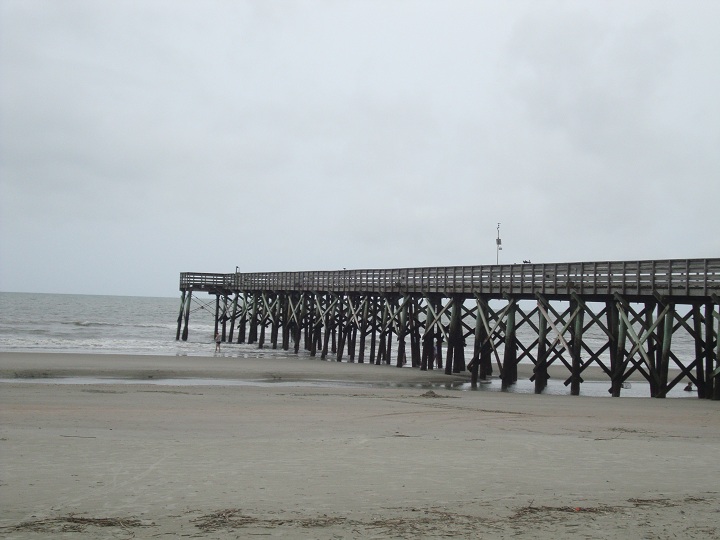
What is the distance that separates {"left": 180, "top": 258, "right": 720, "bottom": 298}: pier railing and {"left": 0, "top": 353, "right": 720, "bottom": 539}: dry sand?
158 inches

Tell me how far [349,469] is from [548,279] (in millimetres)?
15542

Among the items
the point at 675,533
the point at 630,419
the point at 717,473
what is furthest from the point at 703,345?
the point at 675,533

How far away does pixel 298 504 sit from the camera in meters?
6.82

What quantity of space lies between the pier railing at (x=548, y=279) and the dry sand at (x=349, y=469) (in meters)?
4.01

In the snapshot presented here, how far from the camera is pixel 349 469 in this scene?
27.5 feet

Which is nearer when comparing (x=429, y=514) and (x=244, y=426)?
(x=429, y=514)

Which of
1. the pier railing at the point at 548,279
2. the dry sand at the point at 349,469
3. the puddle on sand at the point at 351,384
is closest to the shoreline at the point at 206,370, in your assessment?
the puddle on sand at the point at 351,384

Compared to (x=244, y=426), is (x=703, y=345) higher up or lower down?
higher up

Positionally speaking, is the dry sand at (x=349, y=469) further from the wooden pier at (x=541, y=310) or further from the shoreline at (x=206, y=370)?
the shoreline at (x=206, y=370)

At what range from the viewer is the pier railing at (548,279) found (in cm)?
1864

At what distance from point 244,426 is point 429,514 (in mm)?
5943

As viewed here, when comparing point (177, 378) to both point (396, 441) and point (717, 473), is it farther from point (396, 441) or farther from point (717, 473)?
point (717, 473)

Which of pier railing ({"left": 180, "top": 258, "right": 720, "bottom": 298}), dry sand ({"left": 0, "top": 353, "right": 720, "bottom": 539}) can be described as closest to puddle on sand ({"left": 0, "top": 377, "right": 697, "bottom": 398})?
pier railing ({"left": 180, "top": 258, "right": 720, "bottom": 298})

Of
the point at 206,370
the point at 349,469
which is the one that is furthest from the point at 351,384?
the point at 349,469
